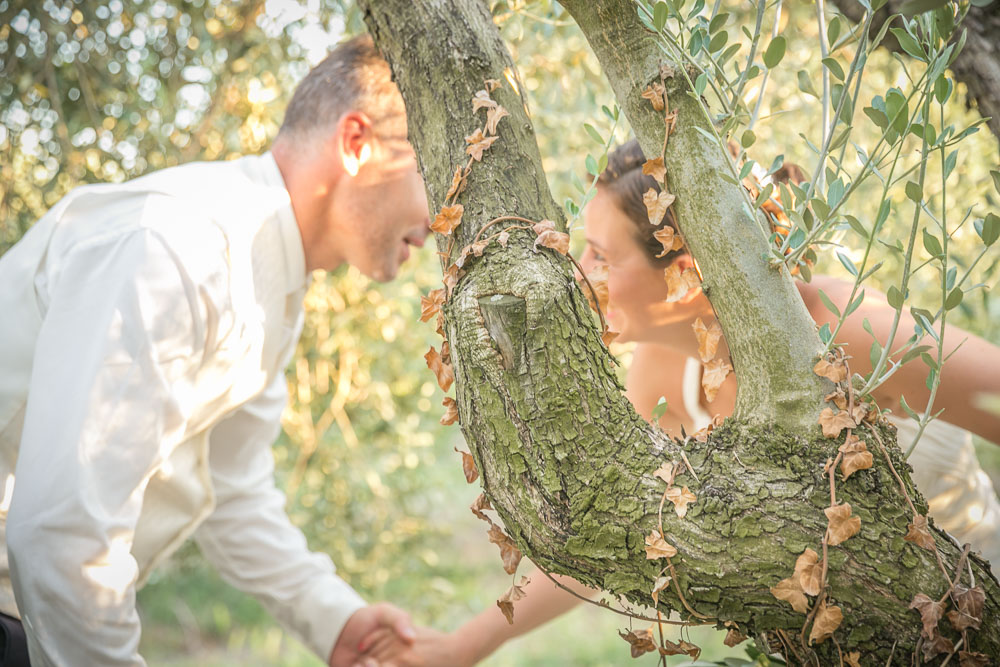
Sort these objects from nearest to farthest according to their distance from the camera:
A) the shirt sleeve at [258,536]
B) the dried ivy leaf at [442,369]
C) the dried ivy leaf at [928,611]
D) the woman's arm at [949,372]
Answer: the dried ivy leaf at [928,611] → the dried ivy leaf at [442,369] → the woman's arm at [949,372] → the shirt sleeve at [258,536]

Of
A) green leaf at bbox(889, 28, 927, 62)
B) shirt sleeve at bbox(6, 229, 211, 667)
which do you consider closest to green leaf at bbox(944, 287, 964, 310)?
green leaf at bbox(889, 28, 927, 62)

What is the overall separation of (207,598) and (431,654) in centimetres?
397

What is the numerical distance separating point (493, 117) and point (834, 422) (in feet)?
2.00

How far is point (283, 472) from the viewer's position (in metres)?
4.52

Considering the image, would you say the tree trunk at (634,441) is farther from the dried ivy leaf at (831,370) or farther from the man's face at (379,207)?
the man's face at (379,207)

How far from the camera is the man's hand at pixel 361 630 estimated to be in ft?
7.78

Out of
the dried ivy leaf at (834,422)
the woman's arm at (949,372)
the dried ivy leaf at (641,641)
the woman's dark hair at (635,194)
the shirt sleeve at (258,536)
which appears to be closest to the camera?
the dried ivy leaf at (834,422)

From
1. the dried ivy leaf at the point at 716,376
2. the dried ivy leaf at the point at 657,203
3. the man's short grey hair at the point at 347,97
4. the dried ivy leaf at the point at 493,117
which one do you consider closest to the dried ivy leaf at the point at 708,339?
the dried ivy leaf at the point at 716,376

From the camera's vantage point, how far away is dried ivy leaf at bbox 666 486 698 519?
0.92 m

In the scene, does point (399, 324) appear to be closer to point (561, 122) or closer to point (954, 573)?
point (561, 122)

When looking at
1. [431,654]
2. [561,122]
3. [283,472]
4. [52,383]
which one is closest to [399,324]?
[283,472]

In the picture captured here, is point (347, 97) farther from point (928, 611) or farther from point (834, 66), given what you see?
point (928, 611)

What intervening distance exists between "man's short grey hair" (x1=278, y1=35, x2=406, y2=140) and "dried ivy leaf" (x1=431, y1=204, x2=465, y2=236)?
1.38 metres

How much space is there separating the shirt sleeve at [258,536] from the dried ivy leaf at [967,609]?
1.94m
